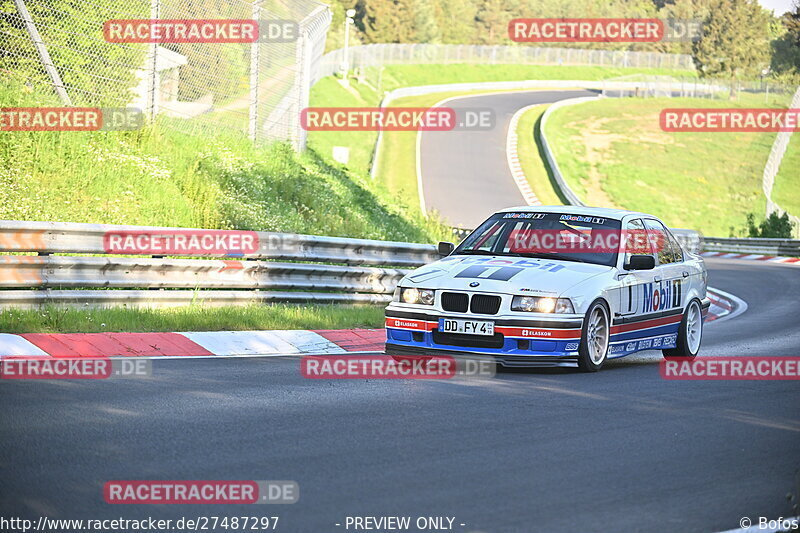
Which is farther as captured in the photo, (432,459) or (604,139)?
(604,139)

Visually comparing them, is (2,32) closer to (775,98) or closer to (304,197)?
(304,197)

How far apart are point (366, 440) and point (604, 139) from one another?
62.3m

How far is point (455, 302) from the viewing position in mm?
10008

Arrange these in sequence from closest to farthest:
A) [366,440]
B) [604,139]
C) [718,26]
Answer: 1. [366,440]
2. [604,139]
3. [718,26]

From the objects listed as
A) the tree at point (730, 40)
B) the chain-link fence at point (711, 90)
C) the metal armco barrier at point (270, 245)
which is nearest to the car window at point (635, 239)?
the metal armco barrier at point (270, 245)

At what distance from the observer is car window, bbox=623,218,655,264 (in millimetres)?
11438

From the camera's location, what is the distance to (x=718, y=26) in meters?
95.8

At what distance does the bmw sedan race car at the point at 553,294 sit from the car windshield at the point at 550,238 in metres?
0.01

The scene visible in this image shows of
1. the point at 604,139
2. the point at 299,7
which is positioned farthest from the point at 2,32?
the point at 604,139

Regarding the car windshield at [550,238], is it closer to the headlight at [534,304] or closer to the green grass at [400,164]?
the headlight at [534,304]

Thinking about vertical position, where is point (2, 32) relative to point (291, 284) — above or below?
above

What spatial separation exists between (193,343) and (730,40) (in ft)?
304

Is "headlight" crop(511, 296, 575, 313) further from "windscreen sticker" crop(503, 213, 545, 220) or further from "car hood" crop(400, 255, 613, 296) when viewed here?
"windscreen sticker" crop(503, 213, 545, 220)

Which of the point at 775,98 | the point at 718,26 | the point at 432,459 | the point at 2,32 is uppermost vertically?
the point at 718,26
